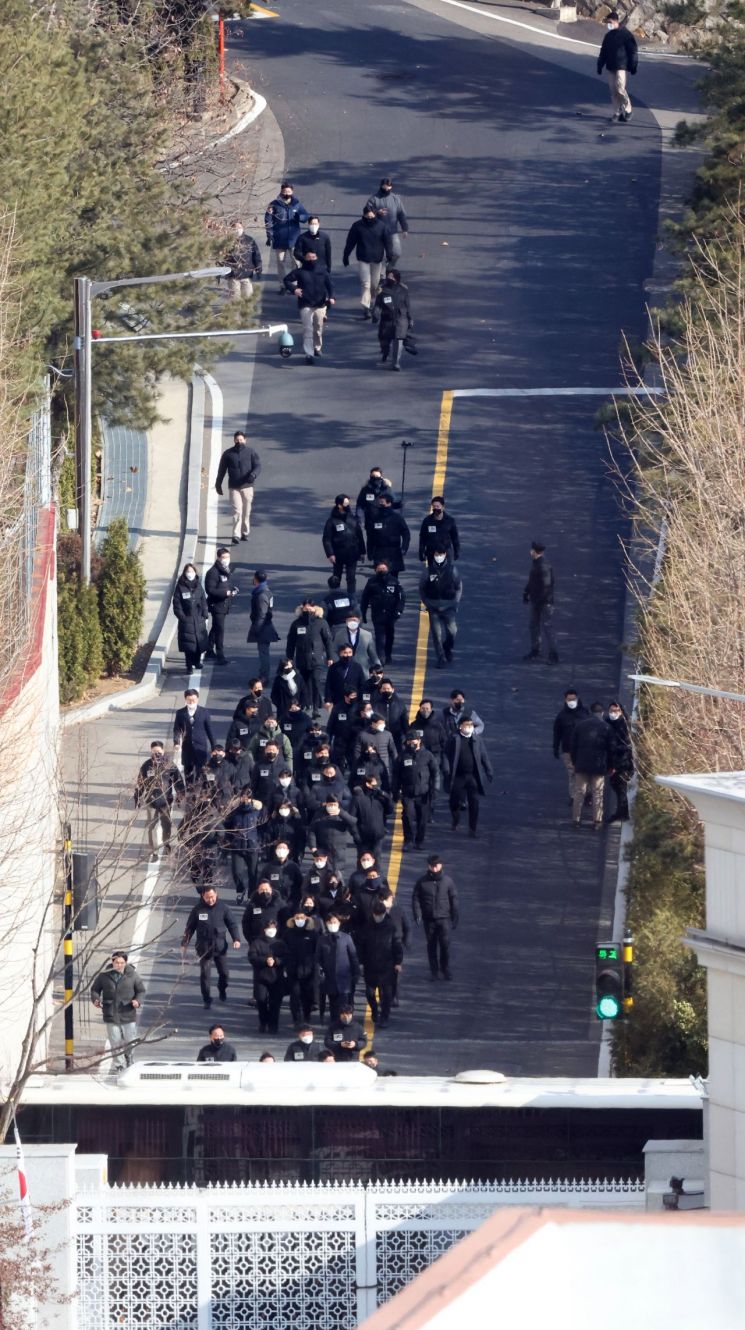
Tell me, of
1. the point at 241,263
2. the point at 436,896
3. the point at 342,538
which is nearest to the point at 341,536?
the point at 342,538

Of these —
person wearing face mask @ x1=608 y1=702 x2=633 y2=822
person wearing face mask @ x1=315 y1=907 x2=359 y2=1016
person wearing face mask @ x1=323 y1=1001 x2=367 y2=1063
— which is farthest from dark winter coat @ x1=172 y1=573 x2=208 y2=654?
person wearing face mask @ x1=323 y1=1001 x2=367 y2=1063

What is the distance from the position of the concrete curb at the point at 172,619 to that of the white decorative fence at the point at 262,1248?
1245 cm

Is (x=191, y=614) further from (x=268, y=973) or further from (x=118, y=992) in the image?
(x=118, y=992)

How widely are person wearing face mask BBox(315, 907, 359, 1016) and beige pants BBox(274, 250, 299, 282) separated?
773 inches

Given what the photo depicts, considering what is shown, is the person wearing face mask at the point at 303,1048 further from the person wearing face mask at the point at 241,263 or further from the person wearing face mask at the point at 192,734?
the person wearing face mask at the point at 241,263

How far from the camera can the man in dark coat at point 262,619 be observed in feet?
102

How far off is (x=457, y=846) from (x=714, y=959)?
1094cm

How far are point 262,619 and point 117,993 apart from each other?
8.53 m

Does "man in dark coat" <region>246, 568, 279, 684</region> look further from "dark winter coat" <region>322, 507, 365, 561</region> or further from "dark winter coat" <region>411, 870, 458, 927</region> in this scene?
"dark winter coat" <region>411, 870, 458, 927</region>

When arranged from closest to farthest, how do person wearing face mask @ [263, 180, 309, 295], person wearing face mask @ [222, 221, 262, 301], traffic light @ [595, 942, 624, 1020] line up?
traffic light @ [595, 942, 624, 1020] → person wearing face mask @ [222, 221, 262, 301] → person wearing face mask @ [263, 180, 309, 295]

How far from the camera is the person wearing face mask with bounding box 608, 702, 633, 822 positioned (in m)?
28.2

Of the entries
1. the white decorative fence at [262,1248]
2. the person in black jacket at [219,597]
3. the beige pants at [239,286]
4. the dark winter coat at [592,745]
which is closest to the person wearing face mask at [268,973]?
the dark winter coat at [592,745]

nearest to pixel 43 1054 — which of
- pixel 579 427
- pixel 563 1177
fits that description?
pixel 563 1177

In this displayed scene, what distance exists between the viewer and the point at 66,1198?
742 inches
